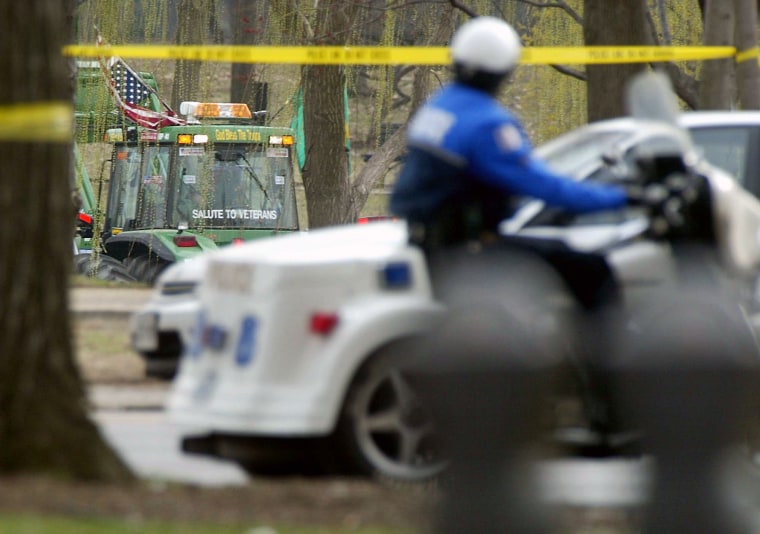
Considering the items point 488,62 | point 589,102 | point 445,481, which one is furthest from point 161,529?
point 589,102

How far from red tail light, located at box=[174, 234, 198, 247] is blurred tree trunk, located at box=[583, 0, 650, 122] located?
6481mm

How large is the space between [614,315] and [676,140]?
26.3 inches

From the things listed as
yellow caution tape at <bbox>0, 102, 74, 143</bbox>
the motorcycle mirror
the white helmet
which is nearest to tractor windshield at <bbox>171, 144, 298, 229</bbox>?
yellow caution tape at <bbox>0, 102, 74, 143</bbox>

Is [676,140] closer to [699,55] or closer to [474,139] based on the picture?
[474,139]

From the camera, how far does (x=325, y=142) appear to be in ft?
60.7

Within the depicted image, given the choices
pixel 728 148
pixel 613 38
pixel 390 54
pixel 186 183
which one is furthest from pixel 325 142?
pixel 728 148

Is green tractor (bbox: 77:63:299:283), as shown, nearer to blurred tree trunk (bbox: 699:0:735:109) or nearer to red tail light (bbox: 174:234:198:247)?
red tail light (bbox: 174:234:198:247)

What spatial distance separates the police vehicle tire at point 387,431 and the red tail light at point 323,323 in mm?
265

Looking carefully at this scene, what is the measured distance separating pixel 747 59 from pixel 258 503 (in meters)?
8.83

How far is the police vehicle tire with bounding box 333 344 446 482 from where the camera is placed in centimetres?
635

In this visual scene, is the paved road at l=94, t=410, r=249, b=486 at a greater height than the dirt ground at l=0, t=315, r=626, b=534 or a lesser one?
lesser

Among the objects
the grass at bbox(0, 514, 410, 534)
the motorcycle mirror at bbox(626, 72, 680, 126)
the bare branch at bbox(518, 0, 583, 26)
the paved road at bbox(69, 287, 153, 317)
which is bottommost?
the paved road at bbox(69, 287, 153, 317)

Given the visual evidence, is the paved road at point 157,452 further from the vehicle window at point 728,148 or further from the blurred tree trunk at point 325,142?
the blurred tree trunk at point 325,142

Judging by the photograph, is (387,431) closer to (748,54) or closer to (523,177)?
(523,177)
